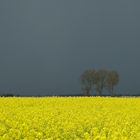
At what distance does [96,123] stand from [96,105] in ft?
36.7

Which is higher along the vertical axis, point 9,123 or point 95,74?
point 95,74

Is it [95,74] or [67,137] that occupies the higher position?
[95,74]

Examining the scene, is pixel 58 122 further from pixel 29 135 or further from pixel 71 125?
pixel 29 135

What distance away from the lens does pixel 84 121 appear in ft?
49.9

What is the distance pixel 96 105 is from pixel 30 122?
12.9m

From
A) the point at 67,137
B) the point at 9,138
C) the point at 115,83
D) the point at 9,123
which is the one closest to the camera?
the point at 9,138

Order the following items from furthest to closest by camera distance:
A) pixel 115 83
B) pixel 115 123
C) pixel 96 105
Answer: pixel 115 83
pixel 96 105
pixel 115 123

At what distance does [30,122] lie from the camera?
1377 cm

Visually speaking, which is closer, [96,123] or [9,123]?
[9,123]

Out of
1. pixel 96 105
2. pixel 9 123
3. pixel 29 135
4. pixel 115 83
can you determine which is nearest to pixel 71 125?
pixel 9 123

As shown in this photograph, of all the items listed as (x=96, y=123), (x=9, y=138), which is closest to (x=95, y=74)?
(x=96, y=123)

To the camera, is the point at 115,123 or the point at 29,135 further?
the point at 115,123

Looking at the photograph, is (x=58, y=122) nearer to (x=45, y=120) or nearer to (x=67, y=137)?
(x=45, y=120)

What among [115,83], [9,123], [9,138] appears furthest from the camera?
[115,83]
